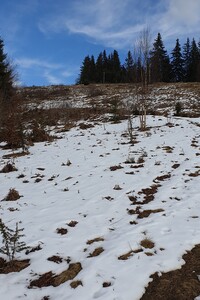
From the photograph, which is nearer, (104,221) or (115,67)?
(104,221)

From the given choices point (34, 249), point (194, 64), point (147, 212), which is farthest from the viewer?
point (194, 64)

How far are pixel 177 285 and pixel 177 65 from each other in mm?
66942

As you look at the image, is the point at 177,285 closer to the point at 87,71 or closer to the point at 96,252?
the point at 96,252

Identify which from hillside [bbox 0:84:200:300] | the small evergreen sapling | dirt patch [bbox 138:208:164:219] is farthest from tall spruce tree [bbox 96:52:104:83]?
the small evergreen sapling

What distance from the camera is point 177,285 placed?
3875 mm

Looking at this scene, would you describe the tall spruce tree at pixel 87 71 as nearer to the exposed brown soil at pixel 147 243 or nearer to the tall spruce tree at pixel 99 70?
the tall spruce tree at pixel 99 70

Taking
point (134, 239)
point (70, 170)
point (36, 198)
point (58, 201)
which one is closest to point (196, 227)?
point (134, 239)

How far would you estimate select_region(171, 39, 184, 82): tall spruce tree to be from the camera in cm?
6531

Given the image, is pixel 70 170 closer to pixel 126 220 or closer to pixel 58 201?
pixel 58 201

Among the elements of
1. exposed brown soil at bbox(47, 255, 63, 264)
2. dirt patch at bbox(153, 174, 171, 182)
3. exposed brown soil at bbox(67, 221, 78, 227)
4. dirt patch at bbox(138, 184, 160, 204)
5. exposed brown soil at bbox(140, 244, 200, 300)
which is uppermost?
dirt patch at bbox(153, 174, 171, 182)

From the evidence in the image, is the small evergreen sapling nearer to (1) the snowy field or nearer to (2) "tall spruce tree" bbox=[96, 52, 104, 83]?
(1) the snowy field

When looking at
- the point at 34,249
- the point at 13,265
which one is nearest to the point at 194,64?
the point at 34,249

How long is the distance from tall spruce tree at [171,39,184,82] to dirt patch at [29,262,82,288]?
66.1 meters

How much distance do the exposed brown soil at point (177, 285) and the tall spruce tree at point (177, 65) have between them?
2593 inches
